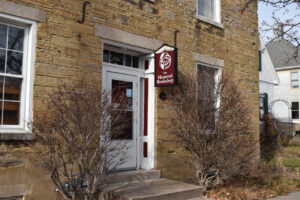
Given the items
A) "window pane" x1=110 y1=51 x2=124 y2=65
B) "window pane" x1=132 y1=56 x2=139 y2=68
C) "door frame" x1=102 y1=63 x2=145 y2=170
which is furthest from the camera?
"window pane" x1=132 y1=56 x2=139 y2=68

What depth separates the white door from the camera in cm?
693

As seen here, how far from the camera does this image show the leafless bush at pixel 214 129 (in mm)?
6961

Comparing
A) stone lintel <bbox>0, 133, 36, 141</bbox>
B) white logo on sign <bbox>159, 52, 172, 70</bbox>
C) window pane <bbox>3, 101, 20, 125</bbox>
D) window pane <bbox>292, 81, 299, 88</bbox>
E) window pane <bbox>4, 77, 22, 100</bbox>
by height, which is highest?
window pane <bbox>292, 81, 299, 88</bbox>

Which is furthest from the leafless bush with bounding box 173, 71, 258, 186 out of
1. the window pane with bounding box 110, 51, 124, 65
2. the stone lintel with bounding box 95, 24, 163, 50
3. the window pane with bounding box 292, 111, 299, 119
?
the window pane with bounding box 292, 111, 299, 119

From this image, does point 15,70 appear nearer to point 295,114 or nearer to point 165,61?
point 165,61

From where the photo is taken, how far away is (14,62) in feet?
17.3

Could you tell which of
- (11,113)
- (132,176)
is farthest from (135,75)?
(11,113)

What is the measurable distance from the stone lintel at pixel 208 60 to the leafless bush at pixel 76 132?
3697 mm

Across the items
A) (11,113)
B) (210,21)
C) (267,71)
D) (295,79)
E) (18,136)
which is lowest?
(18,136)

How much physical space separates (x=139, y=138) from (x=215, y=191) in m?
2.09

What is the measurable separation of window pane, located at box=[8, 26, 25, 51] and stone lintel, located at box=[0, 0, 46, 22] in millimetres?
278

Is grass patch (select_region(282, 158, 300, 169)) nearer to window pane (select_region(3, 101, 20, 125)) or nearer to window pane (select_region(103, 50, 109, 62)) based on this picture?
window pane (select_region(103, 50, 109, 62))

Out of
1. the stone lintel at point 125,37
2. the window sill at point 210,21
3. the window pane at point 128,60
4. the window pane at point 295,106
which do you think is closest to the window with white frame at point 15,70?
Result: the stone lintel at point 125,37

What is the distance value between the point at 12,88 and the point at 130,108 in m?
2.72
